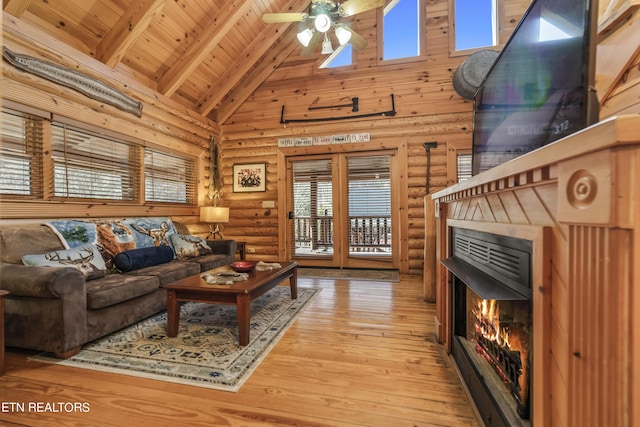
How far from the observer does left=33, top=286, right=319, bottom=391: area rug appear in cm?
175

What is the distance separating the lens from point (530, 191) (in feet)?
2.92

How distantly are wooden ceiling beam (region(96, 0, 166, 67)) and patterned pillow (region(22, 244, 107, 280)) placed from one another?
7.89ft

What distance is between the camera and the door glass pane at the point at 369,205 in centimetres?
488

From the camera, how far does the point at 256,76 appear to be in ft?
17.5

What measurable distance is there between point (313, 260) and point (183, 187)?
2.61 m

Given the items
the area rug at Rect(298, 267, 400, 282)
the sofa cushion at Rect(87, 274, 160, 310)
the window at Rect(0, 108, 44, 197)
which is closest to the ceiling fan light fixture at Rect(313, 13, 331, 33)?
the window at Rect(0, 108, 44, 197)

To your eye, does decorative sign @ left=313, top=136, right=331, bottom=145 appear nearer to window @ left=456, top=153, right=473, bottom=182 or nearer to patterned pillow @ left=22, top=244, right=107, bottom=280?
window @ left=456, top=153, right=473, bottom=182

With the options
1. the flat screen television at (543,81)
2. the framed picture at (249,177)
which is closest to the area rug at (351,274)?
the framed picture at (249,177)

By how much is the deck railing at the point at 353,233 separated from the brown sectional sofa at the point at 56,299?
2945 millimetres

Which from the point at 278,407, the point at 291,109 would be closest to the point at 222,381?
the point at 278,407

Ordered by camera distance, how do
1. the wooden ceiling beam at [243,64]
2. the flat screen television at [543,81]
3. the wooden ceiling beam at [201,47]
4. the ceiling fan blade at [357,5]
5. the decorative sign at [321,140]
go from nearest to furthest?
the flat screen television at [543,81], the ceiling fan blade at [357,5], the wooden ceiling beam at [201,47], the wooden ceiling beam at [243,64], the decorative sign at [321,140]

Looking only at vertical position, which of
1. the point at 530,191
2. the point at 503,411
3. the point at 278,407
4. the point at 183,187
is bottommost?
the point at 278,407

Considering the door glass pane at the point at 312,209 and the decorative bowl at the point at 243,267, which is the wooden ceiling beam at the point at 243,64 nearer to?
the door glass pane at the point at 312,209

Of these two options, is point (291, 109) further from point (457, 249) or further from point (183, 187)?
point (457, 249)
